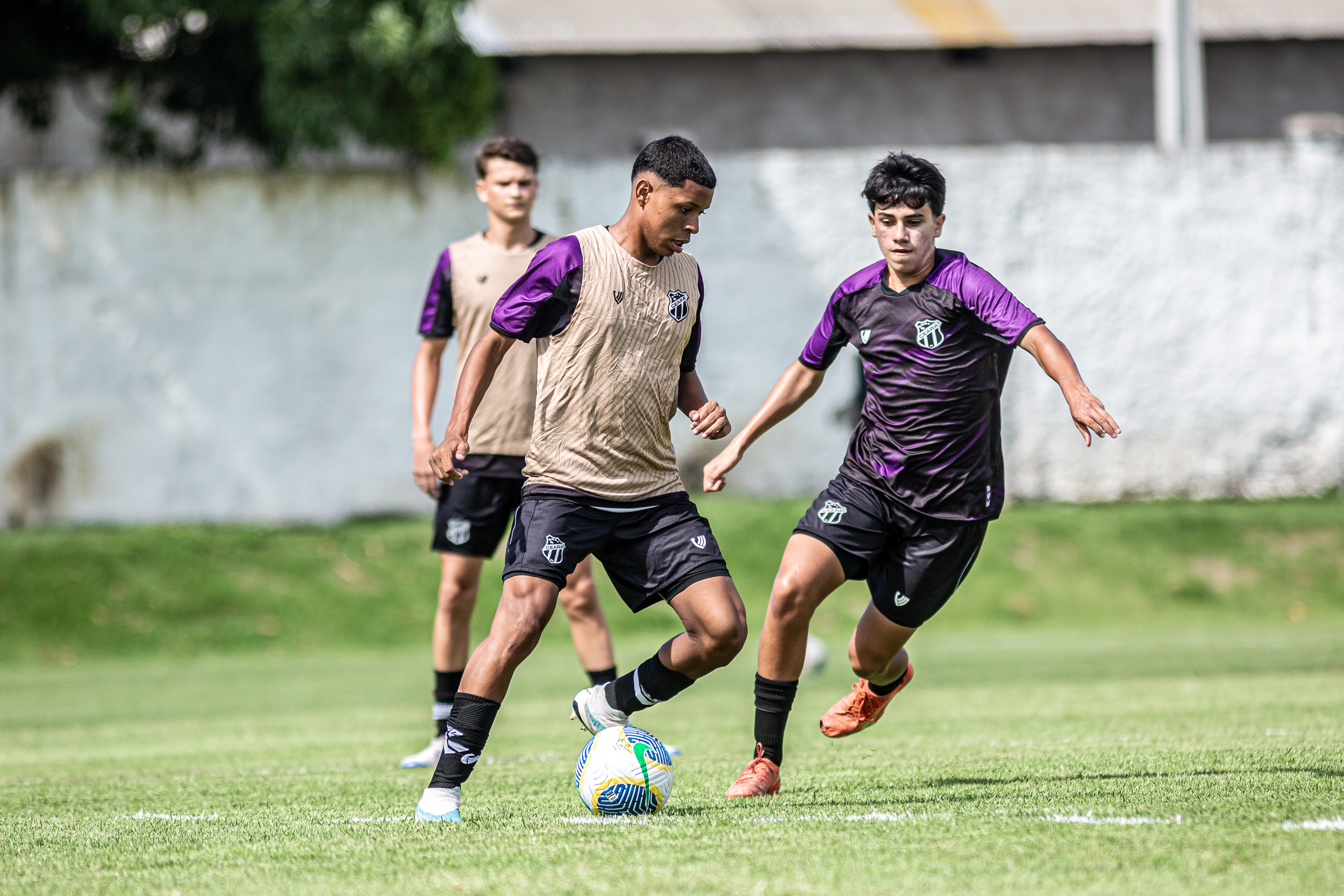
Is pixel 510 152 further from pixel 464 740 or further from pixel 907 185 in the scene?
pixel 464 740

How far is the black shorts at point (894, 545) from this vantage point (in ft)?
17.5

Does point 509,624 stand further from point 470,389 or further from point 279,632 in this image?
point 279,632

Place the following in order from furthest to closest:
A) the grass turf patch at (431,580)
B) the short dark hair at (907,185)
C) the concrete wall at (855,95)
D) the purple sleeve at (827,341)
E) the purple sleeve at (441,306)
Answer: the concrete wall at (855,95), the grass turf patch at (431,580), the purple sleeve at (441,306), the purple sleeve at (827,341), the short dark hair at (907,185)

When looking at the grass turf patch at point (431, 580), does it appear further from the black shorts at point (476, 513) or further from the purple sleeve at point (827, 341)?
the purple sleeve at point (827, 341)

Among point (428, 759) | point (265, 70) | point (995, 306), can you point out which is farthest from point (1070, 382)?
point (265, 70)

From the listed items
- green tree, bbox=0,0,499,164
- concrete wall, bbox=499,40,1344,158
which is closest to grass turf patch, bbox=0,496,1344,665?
green tree, bbox=0,0,499,164

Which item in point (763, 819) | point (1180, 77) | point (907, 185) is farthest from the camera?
point (1180, 77)

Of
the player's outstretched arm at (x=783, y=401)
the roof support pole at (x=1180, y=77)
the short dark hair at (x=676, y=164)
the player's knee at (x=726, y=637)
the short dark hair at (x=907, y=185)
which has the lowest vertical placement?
the player's knee at (x=726, y=637)

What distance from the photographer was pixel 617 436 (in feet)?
16.3

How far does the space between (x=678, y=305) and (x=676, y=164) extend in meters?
0.49

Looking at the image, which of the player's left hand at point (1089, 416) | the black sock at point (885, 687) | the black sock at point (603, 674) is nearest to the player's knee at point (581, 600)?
the black sock at point (603, 674)

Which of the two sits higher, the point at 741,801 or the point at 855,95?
the point at 855,95

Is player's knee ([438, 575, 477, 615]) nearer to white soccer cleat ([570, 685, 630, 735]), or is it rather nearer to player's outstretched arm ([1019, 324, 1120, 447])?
white soccer cleat ([570, 685, 630, 735])

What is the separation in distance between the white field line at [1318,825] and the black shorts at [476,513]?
139 inches
